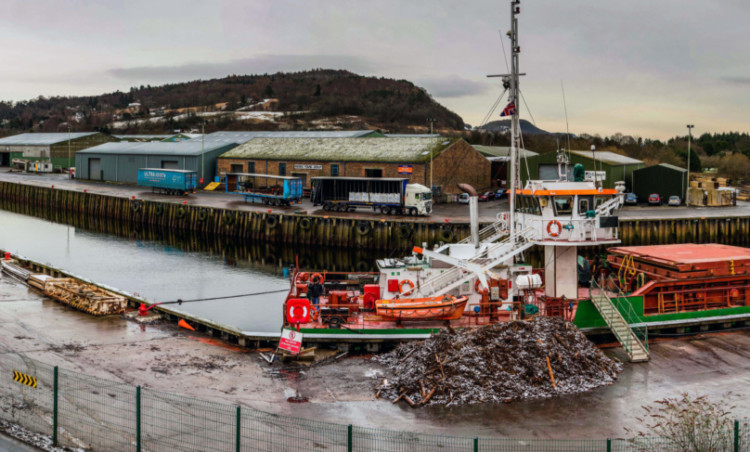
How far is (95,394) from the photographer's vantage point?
1487 centimetres

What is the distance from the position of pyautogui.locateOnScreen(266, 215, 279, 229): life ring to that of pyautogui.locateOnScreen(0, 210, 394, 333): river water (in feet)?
5.51

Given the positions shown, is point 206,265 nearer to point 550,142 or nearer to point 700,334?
point 700,334

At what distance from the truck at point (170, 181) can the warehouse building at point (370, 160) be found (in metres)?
7.30

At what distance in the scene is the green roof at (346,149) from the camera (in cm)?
6297

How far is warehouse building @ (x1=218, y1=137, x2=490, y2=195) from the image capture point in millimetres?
61469

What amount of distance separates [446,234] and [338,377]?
27821 millimetres

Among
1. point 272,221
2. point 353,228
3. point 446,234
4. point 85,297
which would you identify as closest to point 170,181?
point 272,221

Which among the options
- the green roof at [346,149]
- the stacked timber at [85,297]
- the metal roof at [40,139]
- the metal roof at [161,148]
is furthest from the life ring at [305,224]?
the metal roof at [40,139]

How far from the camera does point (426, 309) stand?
19969 millimetres

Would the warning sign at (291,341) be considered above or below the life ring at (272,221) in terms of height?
below

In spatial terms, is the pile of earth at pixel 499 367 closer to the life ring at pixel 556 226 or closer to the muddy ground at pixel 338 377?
the muddy ground at pixel 338 377

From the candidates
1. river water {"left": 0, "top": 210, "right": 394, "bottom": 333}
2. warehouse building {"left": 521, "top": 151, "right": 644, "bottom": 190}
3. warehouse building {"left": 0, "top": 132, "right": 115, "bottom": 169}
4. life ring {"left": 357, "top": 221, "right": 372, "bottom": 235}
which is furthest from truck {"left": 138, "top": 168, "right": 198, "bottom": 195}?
warehouse building {"left": 0, "top": 132, "right": 115, "bottom": 169}

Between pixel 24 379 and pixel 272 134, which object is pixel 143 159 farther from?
pixel 24 379

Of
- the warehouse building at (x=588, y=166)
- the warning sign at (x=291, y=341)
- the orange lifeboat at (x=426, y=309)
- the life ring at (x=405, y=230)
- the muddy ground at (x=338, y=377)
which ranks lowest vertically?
the muddy ground at (x=338, y=377)
